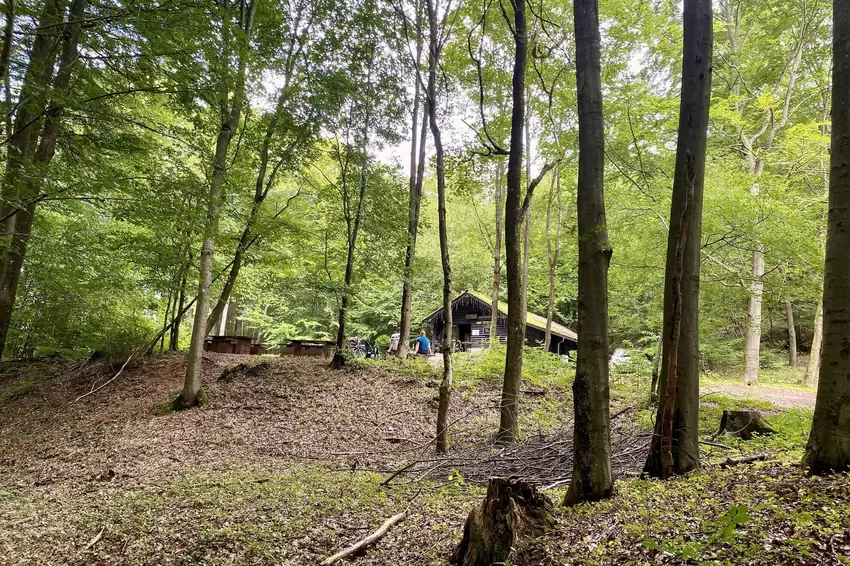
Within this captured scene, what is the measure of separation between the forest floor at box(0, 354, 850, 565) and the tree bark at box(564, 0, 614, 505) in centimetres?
28

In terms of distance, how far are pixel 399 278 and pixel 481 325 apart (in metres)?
13.7

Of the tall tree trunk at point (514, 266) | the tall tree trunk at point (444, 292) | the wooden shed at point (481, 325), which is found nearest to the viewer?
the tall tree trunk at point (514, 266)

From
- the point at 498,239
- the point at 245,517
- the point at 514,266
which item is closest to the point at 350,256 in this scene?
the point at 498,239

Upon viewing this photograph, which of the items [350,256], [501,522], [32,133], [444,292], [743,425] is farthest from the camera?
[350,256]

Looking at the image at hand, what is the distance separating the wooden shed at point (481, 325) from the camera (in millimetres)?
24078

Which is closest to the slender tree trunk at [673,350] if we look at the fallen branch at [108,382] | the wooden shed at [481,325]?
the fallen branch at [108,382]

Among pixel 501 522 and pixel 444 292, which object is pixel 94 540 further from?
pixel 444 292

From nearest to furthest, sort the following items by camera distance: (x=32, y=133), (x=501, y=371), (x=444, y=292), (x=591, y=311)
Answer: (x=591, y=311)
(x=32, y=133)
(x=444, y=292)
(x=501, y=371)

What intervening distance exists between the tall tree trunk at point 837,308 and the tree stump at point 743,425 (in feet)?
10.00

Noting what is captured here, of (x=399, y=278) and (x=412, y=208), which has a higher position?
(x=412, y=208)

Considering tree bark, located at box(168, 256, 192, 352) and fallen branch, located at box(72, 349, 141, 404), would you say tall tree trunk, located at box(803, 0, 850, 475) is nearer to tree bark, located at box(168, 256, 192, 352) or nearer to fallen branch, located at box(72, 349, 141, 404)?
tree bark, located at box(168, 256, 192, 352)

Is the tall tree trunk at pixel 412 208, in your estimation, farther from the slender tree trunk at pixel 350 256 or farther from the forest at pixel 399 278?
the slender tree trunk at pixel 350 256

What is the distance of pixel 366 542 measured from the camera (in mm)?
3674

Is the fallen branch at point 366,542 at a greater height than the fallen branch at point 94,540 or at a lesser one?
A: greater
